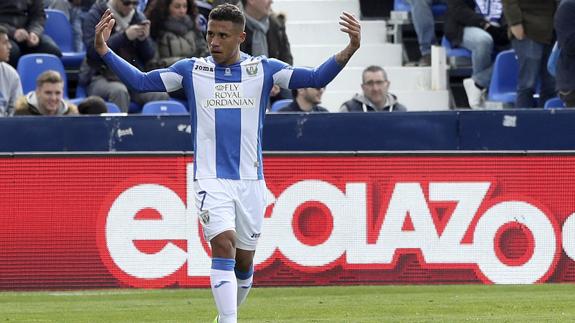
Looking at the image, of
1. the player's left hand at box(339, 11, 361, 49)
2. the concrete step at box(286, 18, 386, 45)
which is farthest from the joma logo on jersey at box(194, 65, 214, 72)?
the concrete step at box(286, 18, 386, 45)

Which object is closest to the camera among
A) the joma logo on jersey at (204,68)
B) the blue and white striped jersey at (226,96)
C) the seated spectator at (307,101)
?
the blue and white striped jersey at (226,96)

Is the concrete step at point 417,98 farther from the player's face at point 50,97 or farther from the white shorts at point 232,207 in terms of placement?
the white shorts at point 232,207

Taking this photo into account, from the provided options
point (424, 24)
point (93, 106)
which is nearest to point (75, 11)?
point (93, 106)

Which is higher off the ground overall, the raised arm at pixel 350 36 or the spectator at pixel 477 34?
the raised arm at pixel 350 36

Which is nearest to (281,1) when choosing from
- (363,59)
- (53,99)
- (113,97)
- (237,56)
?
(363,59)

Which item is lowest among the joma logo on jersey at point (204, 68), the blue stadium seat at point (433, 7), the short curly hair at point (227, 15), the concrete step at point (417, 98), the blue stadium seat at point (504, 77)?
the concrete step at point (417, 98)

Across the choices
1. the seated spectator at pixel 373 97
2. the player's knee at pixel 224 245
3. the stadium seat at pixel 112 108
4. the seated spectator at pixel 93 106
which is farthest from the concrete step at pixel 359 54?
the player's knee at pixel 224 245

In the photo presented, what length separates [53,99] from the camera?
13.8m

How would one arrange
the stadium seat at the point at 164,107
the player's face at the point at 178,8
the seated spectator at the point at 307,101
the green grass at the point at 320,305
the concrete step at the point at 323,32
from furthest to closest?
the concrete step at the point at 323,32, the player's face at the point at 178,8, the stadium seat at the point at 164,107, the seated spectator at the point at 307,101, the green grass at the point at 320,305

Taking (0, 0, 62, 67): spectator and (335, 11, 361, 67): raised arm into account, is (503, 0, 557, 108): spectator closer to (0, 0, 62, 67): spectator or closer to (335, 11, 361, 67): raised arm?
(0, 0, 62, 67): spectator

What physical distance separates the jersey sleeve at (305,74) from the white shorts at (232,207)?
68cm

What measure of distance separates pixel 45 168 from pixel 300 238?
7.87 ft

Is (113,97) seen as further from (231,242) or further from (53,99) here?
(231,242)

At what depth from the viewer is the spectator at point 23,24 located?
15891 mm
